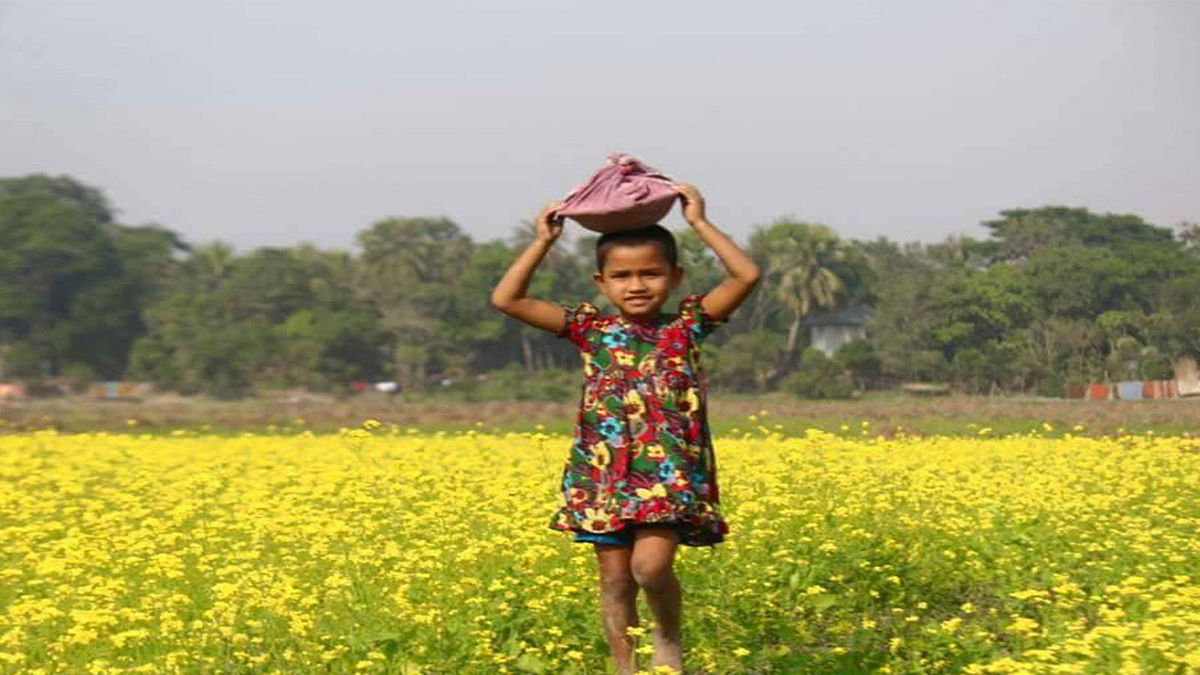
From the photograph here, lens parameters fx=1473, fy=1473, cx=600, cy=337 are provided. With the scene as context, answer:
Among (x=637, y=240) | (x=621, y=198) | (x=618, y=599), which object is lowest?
(x=618, y=599)

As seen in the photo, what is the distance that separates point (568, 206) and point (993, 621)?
3.05 metres

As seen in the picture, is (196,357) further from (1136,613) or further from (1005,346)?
(1136,613)

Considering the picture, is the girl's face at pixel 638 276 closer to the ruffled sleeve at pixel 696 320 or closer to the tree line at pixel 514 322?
the ruffled sleeve at pixel 696 320

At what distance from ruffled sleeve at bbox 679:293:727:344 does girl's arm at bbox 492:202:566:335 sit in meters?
0.41

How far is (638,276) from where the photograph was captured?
489 centimetres

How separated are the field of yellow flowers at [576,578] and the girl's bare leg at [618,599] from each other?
0.39m

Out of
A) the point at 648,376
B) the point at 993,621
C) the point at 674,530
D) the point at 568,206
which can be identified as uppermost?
the point at 568,206

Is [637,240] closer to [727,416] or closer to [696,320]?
[696,320]

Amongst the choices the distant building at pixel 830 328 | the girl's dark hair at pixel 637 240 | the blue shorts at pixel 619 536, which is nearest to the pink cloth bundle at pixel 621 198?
the girl's dark hair at pixel 637 240

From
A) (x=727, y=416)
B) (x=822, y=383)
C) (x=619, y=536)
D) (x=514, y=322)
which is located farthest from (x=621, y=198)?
(x=514, y=322)

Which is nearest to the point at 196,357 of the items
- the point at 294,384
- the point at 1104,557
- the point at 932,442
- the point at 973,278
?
the point at 294,384

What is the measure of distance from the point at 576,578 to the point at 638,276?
187 centimetres

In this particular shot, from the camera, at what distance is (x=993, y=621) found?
660cm

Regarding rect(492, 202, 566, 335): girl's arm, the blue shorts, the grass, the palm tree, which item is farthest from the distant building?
the blue shorts
